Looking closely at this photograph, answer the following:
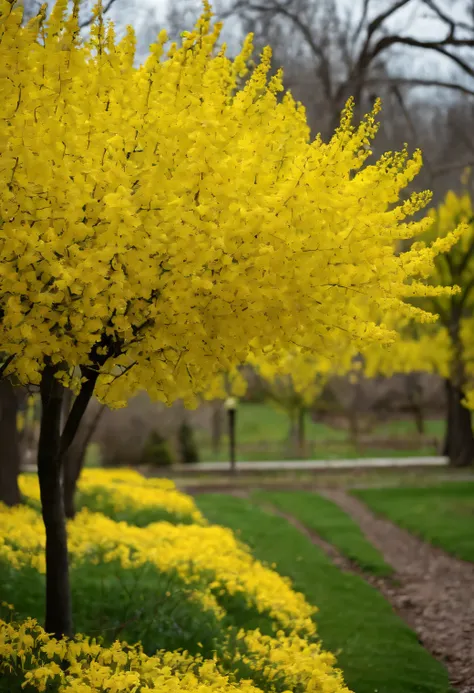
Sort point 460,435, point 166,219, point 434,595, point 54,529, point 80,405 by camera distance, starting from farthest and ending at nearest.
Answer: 1. point 460,435
2. point 434,595
3. point 54,529
4. point 80,405
5. point 166,219

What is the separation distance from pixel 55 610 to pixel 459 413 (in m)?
21.9

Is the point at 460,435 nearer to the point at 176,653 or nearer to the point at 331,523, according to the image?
the point at 331,523

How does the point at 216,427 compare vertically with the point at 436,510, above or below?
above

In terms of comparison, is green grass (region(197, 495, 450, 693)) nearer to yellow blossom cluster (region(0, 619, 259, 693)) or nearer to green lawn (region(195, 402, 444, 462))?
yellow blossom cluster (region(0, 619, 259, 693))

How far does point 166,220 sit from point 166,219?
0.03 m

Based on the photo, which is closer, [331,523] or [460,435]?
[331,523]

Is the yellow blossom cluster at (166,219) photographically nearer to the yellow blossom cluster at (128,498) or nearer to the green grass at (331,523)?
the green grass at (331,523)

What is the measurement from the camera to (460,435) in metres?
26.5

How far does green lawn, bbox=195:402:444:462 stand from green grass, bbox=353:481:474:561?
13.6 m

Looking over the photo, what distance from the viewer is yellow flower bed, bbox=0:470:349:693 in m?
5.40

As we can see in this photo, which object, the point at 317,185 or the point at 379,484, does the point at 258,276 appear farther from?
the point at 379,484

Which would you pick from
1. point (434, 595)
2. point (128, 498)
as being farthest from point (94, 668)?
point (128, 498)

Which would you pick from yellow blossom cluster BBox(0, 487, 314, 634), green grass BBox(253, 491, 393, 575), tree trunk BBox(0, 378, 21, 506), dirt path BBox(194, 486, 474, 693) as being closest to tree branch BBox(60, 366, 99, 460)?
yellow blossom cluster BBox(0, 487, 314, 634)

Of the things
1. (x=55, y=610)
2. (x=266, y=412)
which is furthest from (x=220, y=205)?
(x=266, y=412)
